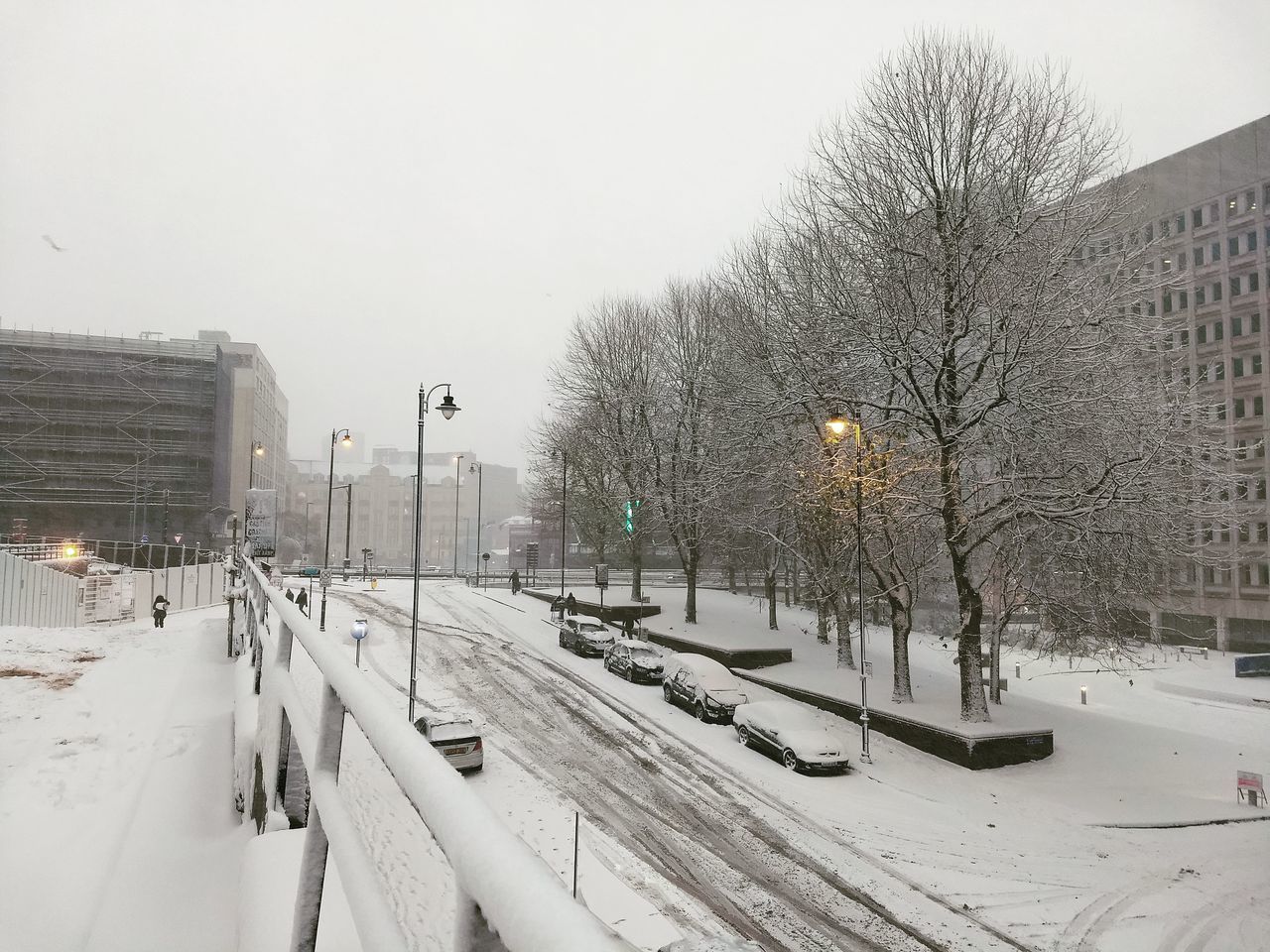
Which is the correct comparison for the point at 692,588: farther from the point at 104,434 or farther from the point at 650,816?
the point at 104,434

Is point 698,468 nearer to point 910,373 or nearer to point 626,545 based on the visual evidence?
point 626,545

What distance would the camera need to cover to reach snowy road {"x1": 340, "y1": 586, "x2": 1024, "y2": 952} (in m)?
10.6

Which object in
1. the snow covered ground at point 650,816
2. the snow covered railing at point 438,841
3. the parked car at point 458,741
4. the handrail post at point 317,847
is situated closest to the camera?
the snow covered railing at point 438,841

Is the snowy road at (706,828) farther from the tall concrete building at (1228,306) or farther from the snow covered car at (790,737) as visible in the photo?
the tall concrete building at (1228,306)

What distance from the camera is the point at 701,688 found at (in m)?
21.5

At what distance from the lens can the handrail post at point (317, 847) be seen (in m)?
1.79


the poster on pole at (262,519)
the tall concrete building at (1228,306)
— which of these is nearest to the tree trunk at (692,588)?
the poster on pole at (262,519)

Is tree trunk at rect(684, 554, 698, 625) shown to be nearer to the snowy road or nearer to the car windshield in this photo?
the snowy road

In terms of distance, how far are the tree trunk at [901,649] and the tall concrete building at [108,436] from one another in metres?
56.8

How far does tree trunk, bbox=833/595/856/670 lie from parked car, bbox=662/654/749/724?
6.00 metres

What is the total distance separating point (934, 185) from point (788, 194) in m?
5.50

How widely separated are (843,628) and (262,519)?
92.1ft

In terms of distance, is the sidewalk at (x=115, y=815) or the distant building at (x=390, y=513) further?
the distant building at (x=390, y=513)

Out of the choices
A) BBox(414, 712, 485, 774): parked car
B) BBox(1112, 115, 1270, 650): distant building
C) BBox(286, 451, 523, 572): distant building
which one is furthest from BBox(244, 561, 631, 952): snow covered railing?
BBox(286, 451, 523, 572): distant building
